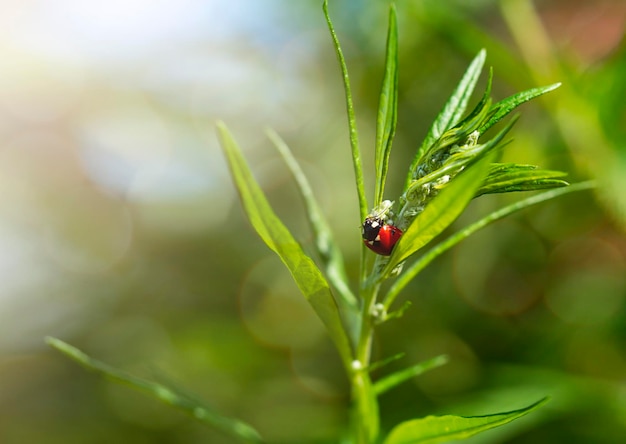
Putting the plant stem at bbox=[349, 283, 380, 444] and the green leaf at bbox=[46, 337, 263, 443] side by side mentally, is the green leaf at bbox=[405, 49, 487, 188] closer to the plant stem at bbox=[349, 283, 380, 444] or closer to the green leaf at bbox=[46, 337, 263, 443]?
the plant stem at bbox=[349, 283, 380, 444]

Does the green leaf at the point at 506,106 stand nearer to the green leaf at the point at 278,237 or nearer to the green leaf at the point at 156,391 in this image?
the green leaf at the point at 278,237

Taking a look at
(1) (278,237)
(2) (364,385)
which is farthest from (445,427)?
(1) (278,237)

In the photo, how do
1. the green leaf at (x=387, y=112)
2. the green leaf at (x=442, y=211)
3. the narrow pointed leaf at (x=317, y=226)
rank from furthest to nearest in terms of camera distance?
the narrow pointed leaf at (x=317, y=226), the green leaf at (x=387, y=112), the green leaf at (x=442, y=211)

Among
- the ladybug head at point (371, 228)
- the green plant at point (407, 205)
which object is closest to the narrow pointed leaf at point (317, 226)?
the green plant at point (407, 205)

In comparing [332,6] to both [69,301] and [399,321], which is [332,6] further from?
[69,301]

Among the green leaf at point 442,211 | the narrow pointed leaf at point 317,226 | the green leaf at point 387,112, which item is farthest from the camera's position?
the narrow pointed leaf at point 317,226

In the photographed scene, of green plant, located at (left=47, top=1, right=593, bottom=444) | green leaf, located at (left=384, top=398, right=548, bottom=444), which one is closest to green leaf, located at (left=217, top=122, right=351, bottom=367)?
green plant, located at (left=47, top=1, right=593, bottom=444)
